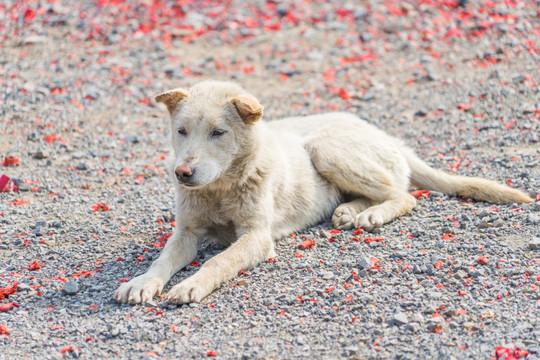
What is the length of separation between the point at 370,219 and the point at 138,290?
214 centimetres

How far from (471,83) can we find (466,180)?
403 cm

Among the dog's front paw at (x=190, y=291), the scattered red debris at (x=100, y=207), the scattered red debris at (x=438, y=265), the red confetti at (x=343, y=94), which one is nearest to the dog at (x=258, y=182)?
the dog's front paw at (x=190, y=291)

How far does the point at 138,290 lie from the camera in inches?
222

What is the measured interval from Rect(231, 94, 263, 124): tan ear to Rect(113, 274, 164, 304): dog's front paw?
1.41 metres

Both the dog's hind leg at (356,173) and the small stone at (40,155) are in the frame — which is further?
the small stone at (40,155)

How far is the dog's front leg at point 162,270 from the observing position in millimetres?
5617

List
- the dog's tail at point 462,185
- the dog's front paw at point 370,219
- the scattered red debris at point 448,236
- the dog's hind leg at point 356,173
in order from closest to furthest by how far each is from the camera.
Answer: the scattered red debris at point 448,236 < the dog's front paw at point 370,219 < the dog's tail at point 462,185 < the dog's hind leg at point 356,173

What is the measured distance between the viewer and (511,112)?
32.0 ft

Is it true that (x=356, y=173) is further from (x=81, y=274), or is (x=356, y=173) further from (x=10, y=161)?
(x=10, y=161)

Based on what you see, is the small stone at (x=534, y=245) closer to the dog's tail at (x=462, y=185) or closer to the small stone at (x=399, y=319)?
the dog's tail at (x=462, y=185)

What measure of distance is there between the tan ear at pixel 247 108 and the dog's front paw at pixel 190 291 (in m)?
1.31

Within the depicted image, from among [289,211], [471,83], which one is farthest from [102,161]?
[471,83]

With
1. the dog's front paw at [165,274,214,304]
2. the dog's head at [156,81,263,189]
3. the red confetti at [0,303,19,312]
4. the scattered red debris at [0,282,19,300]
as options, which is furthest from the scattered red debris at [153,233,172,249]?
the red confetti at [0,303,19,312]

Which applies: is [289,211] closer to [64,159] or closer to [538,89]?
[64,159]
